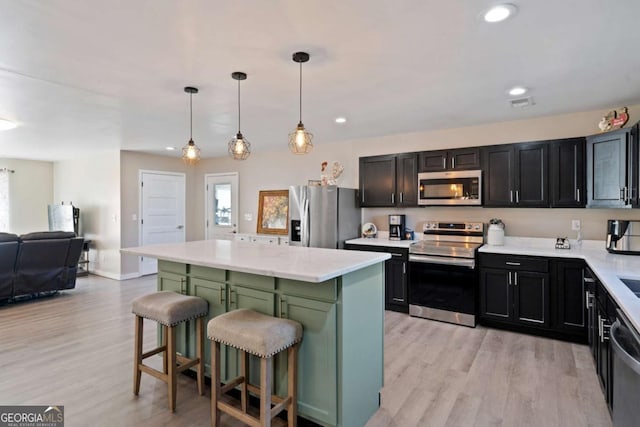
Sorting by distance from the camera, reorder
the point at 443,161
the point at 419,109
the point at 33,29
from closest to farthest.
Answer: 1. the point at 33,29
2. the point at 419,109
3. the point at 443,161

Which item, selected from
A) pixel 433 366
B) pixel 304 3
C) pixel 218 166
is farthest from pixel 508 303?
pixel 218 166

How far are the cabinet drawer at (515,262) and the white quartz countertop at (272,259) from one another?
74.6 inches

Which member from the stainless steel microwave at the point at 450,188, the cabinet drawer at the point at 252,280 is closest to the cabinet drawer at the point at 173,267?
the cabinet drawer at the point at 252,280

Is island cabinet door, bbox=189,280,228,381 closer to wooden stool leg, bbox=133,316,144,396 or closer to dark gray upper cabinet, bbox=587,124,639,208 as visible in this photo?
wooden stool leg, bbox=133,316,144,396

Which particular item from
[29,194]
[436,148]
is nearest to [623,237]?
[436,148]

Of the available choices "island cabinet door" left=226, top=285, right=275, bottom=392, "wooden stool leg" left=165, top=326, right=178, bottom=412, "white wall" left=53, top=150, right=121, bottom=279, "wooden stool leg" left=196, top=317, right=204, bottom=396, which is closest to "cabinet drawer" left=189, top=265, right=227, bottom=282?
"island cabinet door" left=226, top=285, right=275, bottom=392

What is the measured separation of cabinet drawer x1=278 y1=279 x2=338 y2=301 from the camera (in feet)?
6.48

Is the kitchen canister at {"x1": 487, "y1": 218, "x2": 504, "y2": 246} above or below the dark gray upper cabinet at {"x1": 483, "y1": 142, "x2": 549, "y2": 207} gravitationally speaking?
below

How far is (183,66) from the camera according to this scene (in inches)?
101

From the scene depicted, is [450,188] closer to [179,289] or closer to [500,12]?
[500,12]

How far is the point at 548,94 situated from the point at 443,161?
1404mm

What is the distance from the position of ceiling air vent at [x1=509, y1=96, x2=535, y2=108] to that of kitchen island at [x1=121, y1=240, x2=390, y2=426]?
86.0 inches

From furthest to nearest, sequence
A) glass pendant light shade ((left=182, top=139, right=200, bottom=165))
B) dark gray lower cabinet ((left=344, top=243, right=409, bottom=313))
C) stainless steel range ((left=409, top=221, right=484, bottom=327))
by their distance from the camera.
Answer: dark gray lower cabinet ((left=344, top=243, right=409, bottom=313)), stainless steel range ((left=409, top=221, right=484, bottom=327)), glass pendant light shade ((left=182, top=139, right=200, bottom=165))

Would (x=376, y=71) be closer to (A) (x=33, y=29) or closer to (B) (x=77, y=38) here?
(B) (x=77, y=38)
